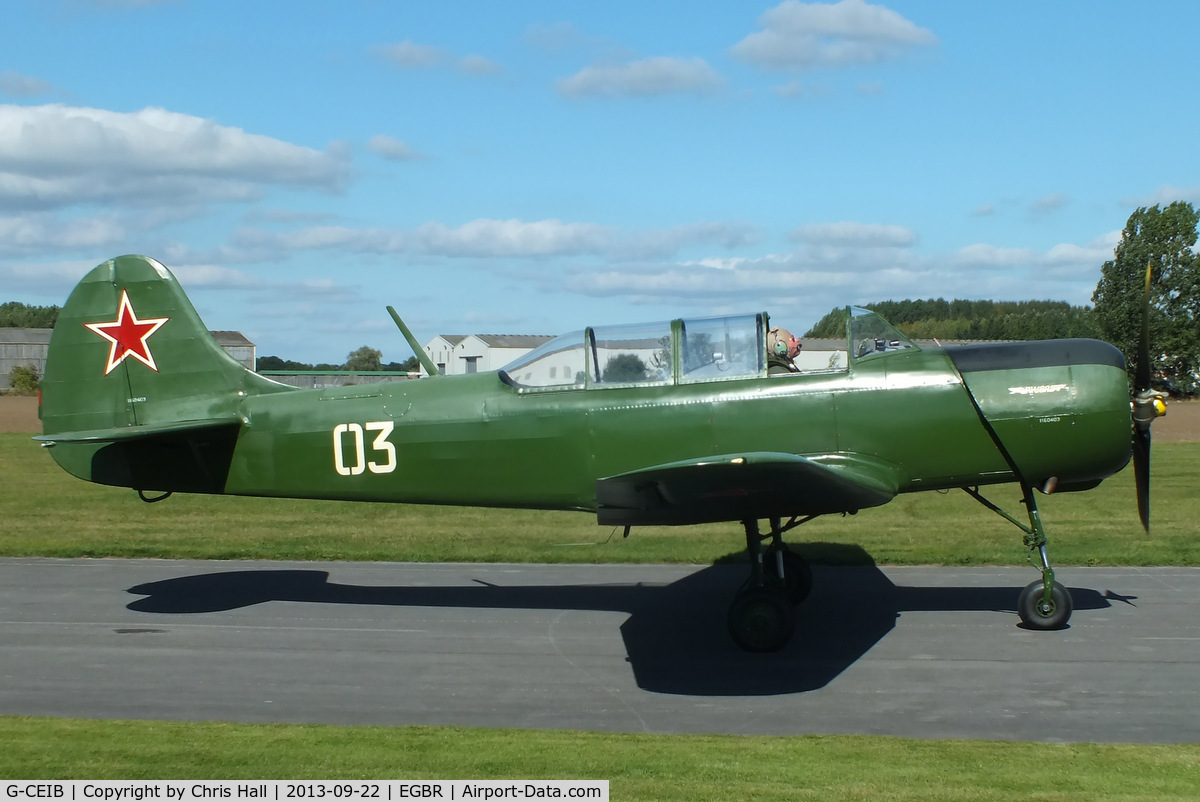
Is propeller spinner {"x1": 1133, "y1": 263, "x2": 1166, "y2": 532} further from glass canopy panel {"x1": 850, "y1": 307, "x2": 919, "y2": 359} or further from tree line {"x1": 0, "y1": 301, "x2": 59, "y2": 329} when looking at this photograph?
tree line {"x1": 0, "y1": 301, "x2": 59, "y2": 329}

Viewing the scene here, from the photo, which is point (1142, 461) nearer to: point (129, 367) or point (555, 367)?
point (555, 367)

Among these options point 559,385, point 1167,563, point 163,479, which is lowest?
point 1167,563

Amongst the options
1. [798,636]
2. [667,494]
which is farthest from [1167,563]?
[667,494]

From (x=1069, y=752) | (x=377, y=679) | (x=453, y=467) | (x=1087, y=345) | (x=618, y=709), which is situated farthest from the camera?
(x=453, y=467)

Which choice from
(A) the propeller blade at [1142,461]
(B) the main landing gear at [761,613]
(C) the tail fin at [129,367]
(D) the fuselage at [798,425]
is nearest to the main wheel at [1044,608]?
(D) the fuselage at [798,425]

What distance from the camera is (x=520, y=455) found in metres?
8.98

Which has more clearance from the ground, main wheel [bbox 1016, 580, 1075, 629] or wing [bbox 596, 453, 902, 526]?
wing [bbox 596, 453, 902, 526]

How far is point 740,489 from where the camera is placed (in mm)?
7363

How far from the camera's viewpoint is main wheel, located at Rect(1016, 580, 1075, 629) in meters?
8.67

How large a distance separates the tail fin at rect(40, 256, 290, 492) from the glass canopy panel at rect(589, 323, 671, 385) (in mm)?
3457

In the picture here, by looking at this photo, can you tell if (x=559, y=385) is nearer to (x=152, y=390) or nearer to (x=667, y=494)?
(x=667, y=494)

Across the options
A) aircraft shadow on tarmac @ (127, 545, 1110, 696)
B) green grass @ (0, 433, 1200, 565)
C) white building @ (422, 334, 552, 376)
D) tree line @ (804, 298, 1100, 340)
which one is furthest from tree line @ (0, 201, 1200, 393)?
aircraft shadow on tarmac @ (127, 545, 1110, 696)

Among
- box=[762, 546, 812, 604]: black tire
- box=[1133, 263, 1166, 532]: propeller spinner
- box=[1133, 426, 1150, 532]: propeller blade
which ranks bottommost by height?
box=[762, 546, 812, 604]: black tire

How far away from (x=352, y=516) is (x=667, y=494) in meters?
10.2
